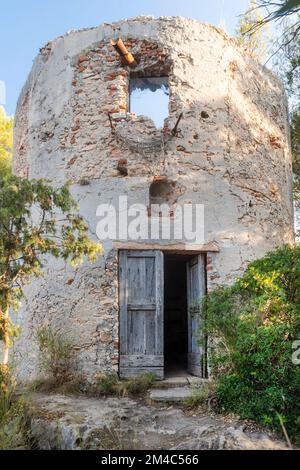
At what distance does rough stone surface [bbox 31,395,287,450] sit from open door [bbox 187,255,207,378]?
155 centimetres

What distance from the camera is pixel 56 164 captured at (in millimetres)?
8266

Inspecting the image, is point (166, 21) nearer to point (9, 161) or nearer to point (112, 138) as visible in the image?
point (112, 138)

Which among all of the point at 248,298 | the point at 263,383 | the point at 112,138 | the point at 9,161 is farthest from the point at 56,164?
the point at 9,161

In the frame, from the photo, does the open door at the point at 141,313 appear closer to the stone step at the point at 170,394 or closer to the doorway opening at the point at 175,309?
the stone step at the point at 170,394

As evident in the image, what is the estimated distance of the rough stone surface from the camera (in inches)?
185

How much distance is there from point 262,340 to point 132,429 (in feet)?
6.02

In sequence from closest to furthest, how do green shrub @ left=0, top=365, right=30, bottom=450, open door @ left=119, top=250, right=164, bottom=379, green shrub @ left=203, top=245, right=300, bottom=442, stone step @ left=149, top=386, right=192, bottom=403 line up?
1. green shrub @ left=0, top=365, right=30, bottom=450
2. green shrub @ left=203, top=245, right=300, bottom=442
3. stone step @ left=149, top=386, right=192, bottom=403
4. open door @ left=119, top=250, right=164, bottom=379

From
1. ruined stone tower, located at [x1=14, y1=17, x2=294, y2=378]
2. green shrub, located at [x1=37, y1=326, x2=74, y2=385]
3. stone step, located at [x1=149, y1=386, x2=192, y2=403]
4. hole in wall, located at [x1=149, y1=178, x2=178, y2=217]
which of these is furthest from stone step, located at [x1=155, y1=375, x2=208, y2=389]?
hole in wall, located at [x1=149, y1=178, x2=178, y2=217]

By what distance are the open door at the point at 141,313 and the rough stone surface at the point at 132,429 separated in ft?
3.29

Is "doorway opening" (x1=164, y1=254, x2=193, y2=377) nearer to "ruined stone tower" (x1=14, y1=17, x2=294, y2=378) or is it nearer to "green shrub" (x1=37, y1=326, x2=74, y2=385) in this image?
"ruined stone tower" (x1=14, y1=17, x2=294, y2=378)

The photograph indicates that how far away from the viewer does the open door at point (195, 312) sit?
24.7ft

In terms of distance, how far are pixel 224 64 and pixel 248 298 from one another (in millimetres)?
4684

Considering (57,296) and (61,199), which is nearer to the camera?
(61,199)

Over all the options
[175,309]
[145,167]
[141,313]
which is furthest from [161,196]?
[175,309]
